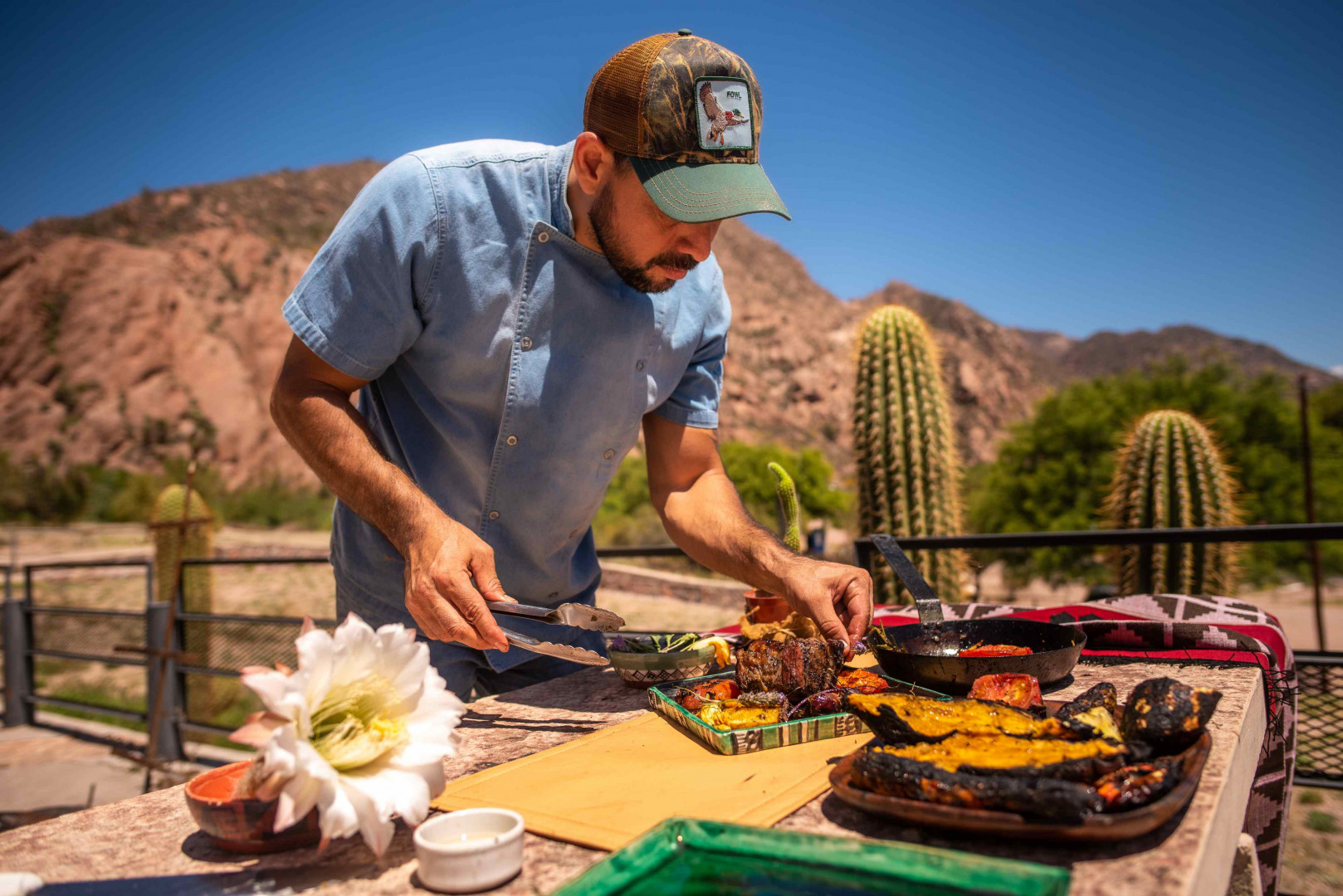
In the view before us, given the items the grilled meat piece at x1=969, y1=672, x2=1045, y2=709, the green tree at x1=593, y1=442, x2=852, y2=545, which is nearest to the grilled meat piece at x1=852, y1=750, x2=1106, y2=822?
the grilled meat piece at x1=969, y1=672, x2=1045, y2=709

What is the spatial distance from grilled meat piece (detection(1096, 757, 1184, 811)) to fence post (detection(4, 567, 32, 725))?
8.15 metres

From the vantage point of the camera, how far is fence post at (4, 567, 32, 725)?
6.77m

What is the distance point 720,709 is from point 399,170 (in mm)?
1295

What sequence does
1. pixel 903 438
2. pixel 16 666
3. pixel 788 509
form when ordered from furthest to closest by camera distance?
pixel 16 666 < pixel 903 438 < pixel 788 509

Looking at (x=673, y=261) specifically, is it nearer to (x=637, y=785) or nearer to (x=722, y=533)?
(x=722, y=533)

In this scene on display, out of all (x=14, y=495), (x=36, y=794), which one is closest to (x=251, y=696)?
(x=36, y=794)

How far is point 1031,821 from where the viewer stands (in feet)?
2.75

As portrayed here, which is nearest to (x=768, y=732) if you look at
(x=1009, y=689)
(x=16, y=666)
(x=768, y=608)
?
(x=1009, y=689)

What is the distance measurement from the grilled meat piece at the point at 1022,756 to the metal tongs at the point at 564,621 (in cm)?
60


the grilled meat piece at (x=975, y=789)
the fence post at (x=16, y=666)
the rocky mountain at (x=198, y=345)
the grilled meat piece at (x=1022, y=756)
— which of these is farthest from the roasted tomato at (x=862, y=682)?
the rocky mountain at (x=198, y=345)

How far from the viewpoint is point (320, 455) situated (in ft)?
5.59

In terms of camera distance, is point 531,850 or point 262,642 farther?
point 262,642

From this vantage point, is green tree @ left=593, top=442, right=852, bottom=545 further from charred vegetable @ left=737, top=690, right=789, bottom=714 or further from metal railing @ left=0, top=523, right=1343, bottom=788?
charred vegetable @ left=737, top=690, right=789, bottom=714

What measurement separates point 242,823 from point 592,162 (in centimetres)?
132
